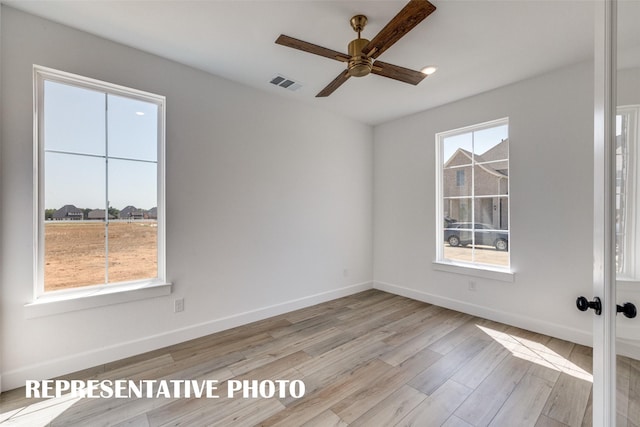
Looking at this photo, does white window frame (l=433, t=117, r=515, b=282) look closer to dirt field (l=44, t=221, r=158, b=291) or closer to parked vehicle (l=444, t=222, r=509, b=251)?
parked vehicle (l=444, t=222, r=509, b=251)

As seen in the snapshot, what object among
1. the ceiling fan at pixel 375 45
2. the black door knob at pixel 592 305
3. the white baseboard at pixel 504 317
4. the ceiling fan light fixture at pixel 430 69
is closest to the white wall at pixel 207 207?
the white baseboard at pixel 504 317

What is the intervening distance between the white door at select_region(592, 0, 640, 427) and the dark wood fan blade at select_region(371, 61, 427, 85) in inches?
42.2

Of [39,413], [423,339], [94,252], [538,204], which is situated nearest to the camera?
[39,413]

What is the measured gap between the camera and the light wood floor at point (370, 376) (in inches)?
61.8

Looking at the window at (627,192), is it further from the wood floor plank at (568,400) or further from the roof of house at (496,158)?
the roof of house at (496,158)

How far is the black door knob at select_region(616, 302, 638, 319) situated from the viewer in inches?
35.7

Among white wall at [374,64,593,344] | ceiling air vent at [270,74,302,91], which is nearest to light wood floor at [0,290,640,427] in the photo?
white wall at [374,64,593,344]

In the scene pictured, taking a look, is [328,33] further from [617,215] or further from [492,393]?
[492,393]

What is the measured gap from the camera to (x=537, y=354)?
2.27m

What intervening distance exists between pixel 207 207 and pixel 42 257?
4.04 feet

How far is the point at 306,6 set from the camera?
1782mm

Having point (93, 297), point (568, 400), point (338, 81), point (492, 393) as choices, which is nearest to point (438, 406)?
point (492, 393)

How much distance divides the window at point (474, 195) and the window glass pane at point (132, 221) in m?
3.35

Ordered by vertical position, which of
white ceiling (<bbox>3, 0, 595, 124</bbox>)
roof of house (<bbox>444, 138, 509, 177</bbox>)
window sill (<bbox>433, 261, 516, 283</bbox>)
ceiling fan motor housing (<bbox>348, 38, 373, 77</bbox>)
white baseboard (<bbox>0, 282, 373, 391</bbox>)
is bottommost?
white baseboard (<bbox>0, 282, 373, 391</bbox>)
